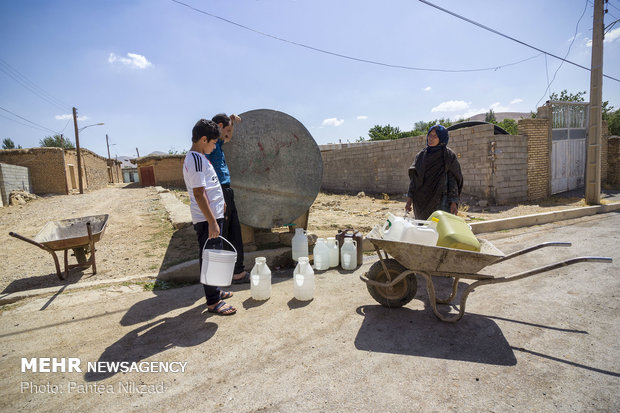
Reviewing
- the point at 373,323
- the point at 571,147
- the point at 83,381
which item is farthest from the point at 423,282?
the point at 571,147

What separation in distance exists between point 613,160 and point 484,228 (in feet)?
37.2

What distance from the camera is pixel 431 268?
2408 millimetres

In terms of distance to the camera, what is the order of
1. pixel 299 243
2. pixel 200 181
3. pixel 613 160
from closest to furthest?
pixel 200 181 → pixel 299 243 → pixel 613 160

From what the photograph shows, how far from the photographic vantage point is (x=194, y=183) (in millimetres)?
2432

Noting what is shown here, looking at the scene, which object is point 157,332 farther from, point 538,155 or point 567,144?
point 567,144

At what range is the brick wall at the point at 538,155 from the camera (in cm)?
907

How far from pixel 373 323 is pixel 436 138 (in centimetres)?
230

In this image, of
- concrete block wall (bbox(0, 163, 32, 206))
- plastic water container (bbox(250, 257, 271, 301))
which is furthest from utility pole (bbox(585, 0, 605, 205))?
concrete block wall (bbox(0, 163, 32, 206))

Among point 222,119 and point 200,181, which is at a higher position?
point 222,119

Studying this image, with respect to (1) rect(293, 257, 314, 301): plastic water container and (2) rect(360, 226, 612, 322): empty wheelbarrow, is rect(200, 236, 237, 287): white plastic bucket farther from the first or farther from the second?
(2) rect(360, 226, 612, 322): empty wheelbarrow

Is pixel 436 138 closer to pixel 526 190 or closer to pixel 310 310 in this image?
pixel 310 310

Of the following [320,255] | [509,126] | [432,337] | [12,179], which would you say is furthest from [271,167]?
[509,126]

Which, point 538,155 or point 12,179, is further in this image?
point 12,179

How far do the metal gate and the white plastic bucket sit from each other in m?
11.6
